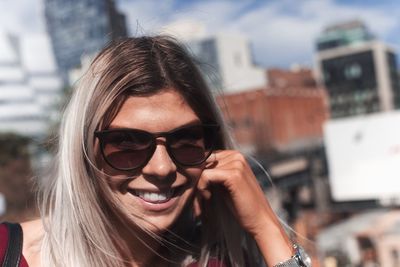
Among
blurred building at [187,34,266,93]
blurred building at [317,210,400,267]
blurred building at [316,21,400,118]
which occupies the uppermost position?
blurred building at [187,34,266,93]

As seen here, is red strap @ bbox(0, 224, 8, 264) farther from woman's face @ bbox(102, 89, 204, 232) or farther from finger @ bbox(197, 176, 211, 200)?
finger @ bbox(197, 176, 211, 200)

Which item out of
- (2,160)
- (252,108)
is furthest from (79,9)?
(252,108)

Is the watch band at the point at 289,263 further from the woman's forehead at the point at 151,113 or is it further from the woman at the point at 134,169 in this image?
the woman's forehead at the point at 151,113

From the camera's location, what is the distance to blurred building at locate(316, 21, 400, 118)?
4553 centimetres

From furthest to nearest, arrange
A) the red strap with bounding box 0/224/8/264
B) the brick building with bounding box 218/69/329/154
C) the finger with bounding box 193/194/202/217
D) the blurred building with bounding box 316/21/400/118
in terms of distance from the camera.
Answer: the blurred building with bounding box 316/21/400/118
the brick building with bounding box 218/69/329/154
the finger with bounding box 193/194/202/217
the red strap with bounding box 0/224/8/264

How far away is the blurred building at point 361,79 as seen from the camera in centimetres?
4553

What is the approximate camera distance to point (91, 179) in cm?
99

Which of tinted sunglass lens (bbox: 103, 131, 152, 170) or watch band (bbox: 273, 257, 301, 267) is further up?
tinted sunglass lens (bbox: 103, 131, 152, 170)

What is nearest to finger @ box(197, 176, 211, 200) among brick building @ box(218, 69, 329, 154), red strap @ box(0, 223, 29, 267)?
red strap @ box(0, 223, 29, 267)

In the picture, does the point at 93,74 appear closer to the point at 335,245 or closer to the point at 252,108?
the point at 335,245

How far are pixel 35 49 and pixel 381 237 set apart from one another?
33.9 meters

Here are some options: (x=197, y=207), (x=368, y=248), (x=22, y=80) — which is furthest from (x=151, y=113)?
(x=22, y=80)

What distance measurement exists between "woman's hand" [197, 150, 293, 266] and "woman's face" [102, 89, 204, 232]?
0.33 ft

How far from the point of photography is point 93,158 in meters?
0.98
